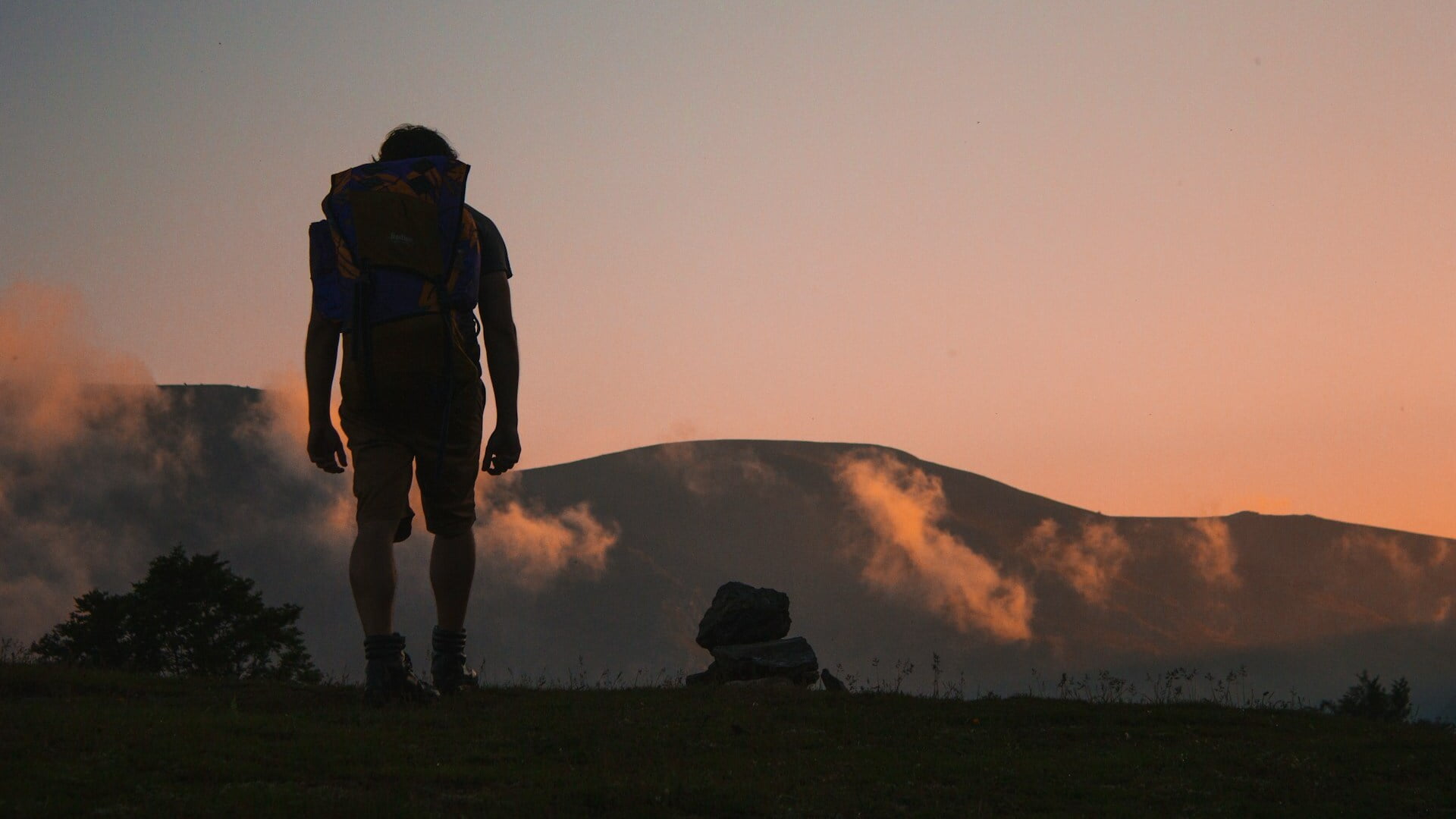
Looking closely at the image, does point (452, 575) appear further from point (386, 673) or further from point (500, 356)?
point (500, 356)

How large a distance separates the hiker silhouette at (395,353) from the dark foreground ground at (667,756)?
0.92m

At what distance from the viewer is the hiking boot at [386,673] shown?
8.05 m

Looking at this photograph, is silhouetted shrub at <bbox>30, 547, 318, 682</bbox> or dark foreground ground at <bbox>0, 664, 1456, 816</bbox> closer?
dark foreground ground at <bbox>0, 664, 1456, 816</bbox>

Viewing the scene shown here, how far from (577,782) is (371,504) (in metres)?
2.68

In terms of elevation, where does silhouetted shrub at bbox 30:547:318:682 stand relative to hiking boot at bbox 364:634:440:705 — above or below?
above

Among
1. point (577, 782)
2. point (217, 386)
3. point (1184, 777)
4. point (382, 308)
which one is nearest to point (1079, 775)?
point (1184, 777)

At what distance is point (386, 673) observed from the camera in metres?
8.10

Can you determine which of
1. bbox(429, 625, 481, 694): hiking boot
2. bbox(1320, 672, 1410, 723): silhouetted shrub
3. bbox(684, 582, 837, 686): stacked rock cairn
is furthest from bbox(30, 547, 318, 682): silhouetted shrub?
bbox(1320, 672, 1410, 723): silhouetted shrub

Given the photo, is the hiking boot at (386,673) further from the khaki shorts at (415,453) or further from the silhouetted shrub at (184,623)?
the silhouetted shrub at (184,623)

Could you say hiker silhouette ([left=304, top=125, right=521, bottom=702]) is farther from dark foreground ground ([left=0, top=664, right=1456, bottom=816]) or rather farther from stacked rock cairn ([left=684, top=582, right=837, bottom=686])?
stacked rock cairn ([left=684, top=582, right=837, bottom=686])

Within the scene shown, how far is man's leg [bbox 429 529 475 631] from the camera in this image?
871cm

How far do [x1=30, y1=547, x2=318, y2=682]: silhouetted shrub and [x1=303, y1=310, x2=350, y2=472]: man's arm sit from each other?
Answer: 35.7m

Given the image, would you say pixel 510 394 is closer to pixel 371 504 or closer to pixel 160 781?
pixel 371 504

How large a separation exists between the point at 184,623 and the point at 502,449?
1591 inches
